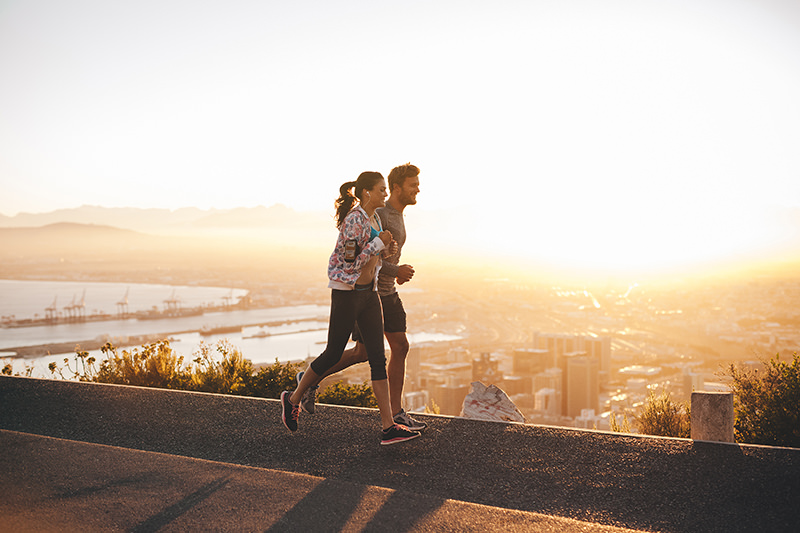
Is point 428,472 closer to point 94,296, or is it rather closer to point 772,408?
point 772,408

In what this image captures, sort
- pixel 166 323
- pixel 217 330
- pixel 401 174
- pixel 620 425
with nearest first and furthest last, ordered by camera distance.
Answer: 1. pixel 401 174
2. pixel 620 425
3. pixel 217 330
4. pixel 166 323

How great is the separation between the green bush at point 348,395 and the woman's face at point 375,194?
2.80 meters

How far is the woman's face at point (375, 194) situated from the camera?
443 centimetres

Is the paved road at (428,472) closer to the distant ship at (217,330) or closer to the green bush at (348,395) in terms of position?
the green bush at (348,395)

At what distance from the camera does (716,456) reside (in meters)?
3.64

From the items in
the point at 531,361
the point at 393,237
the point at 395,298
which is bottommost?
the point at 531,361

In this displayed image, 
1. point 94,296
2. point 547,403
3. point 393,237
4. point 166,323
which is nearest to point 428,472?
point 393,237

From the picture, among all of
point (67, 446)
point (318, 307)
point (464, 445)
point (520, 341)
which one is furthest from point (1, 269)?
point (464, 445)

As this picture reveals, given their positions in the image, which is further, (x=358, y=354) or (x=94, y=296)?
(x=94, y=296)

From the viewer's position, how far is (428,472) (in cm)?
376

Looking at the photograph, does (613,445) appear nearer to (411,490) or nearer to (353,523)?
(411,490)

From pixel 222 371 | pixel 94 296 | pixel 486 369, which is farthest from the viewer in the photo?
pixel 94 296

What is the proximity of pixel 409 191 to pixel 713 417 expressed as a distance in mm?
2662

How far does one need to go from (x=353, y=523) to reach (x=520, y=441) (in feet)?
5.24
